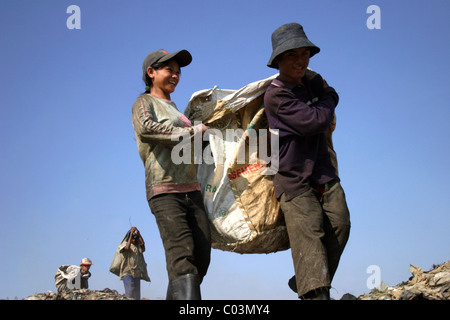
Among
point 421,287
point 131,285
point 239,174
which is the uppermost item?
point 239,174

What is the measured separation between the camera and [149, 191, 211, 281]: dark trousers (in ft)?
11.9

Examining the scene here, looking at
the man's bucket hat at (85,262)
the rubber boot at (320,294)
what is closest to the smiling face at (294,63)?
the rubber boot at (320,294)

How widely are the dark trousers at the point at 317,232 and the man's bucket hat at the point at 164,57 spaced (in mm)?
1459

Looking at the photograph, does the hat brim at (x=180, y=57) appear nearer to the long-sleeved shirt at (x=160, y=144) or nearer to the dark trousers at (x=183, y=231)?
the long-sleeved shirt at (x=160, y=144)

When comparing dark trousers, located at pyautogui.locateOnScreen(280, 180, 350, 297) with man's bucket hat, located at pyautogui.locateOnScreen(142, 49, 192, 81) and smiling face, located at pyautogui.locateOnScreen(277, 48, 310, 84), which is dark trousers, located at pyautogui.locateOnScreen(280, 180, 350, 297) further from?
man's bucket hat, located at pyautogui.locateOnScreen(142, 49, 192, 81)

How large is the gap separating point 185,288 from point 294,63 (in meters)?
2.02

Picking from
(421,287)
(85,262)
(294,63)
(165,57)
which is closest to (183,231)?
(165,57)

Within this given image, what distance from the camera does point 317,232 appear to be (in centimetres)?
376

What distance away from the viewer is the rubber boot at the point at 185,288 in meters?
3.47

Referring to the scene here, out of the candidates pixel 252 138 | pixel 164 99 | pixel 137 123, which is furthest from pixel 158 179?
pixel 252 138

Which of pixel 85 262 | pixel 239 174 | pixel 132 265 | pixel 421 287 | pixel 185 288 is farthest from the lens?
pixel 85 262

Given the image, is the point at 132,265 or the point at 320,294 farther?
the point at 132,265

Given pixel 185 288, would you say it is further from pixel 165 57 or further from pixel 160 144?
pixel 165 57

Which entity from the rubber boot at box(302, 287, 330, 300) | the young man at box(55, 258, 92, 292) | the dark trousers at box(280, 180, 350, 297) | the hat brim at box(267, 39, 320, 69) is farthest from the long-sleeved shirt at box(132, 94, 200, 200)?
the young man at box(55, 258, 92, 292)
